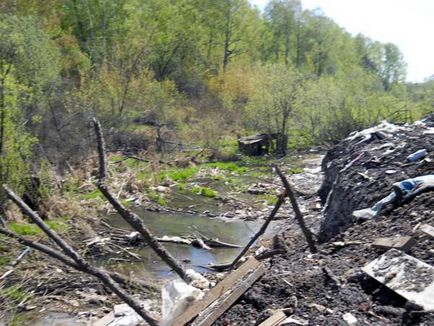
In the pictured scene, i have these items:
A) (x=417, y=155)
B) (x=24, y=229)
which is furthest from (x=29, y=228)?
(x=417, y=155)

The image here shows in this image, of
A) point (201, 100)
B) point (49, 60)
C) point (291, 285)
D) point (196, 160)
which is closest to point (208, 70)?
point (201, 100)

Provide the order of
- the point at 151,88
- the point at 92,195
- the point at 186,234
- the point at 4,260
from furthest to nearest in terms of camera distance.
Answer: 1. the point at 151,88
2. the point at 92,195
3. the point at 186,234
4. the point at 4,260

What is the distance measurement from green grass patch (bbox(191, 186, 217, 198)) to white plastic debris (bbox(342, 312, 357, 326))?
44.2 feet

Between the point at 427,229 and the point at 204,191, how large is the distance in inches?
507

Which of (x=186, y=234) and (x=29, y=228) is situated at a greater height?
(x=29, y=228)

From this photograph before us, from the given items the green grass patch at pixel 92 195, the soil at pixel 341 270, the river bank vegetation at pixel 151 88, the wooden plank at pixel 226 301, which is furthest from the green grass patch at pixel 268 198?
Result: the wooden plank at pixel 226 301

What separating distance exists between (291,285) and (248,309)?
0.52 metres

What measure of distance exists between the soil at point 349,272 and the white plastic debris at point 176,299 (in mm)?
375

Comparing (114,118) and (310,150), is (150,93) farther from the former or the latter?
(310,150)

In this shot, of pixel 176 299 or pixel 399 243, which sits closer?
pixel 176 299

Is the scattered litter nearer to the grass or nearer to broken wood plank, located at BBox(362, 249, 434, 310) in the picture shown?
broken wood plank, located at BBox(362, 249, 434, 310)

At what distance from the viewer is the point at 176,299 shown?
4887 mm

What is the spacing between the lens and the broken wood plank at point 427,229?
5478 mm

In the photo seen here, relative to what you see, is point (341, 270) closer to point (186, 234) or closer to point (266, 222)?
point (266, 222)
